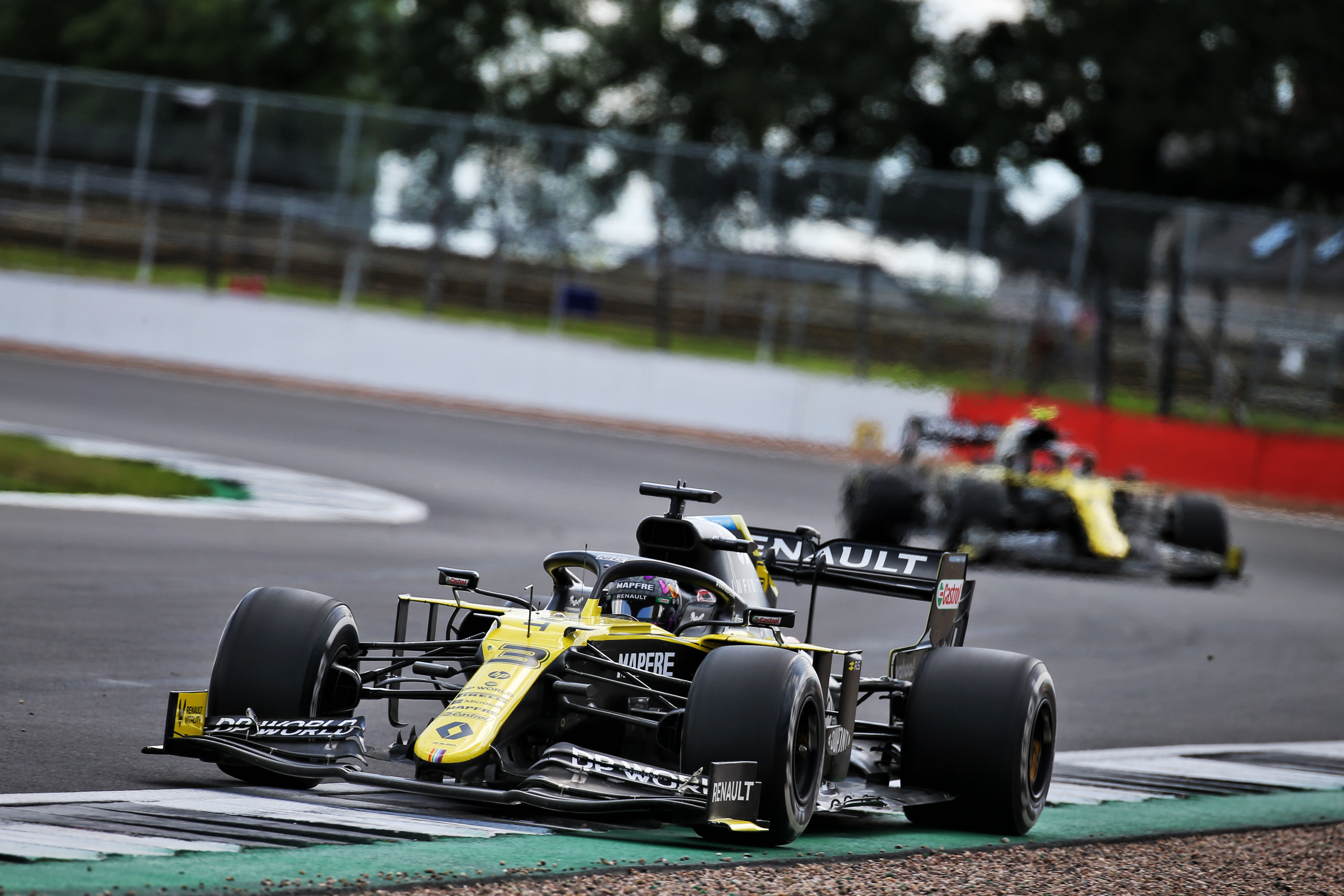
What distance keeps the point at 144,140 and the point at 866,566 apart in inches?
962

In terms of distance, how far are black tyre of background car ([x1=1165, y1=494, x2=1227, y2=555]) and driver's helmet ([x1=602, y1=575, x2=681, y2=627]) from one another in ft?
33.5

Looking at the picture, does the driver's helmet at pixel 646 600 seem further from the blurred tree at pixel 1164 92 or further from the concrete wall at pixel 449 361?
the blurred tree at pixel 1164 92

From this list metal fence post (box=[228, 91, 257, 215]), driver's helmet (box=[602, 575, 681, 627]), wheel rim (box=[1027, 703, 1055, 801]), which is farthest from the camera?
metal fence post (box=[228, 91, 257, 215])

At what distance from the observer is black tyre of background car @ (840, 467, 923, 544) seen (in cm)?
1598

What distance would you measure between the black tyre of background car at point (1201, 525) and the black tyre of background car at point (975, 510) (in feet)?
5.54

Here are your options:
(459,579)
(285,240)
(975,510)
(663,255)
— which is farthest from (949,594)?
(285,240)

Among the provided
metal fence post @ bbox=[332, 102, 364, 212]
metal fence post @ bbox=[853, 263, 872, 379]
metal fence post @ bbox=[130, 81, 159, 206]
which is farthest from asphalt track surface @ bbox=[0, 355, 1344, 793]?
metal fence post @ bbox=[130, 81, 159, 206]

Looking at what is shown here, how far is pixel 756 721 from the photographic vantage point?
19.0 feet

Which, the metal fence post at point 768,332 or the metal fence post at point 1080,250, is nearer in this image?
the metal fence post at point 1080,250

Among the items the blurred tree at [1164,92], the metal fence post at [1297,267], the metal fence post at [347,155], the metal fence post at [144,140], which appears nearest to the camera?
the metal fence post at [1297,267]

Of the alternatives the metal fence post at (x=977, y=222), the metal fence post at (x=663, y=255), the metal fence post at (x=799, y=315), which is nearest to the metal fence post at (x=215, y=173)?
the metal fence post at (x=663, y=255)

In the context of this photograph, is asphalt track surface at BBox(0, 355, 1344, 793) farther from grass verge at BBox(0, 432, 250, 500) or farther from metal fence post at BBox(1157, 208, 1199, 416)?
metal fence post at BBox(1157, 208, 1199, 416)

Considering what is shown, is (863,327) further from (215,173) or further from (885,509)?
(215,173)

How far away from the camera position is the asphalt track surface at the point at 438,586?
7.98 m
